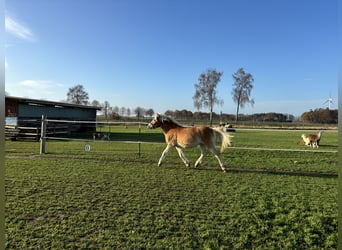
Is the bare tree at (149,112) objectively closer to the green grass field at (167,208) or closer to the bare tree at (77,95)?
the bare tree at (77,95)

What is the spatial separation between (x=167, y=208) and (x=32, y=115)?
45.8ft

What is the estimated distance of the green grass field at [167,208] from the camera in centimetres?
233

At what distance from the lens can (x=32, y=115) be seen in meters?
14.7

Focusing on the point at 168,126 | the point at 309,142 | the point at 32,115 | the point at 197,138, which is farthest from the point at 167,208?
the point at 32,115

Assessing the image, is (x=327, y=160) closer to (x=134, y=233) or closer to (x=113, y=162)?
(x=113, y=162)

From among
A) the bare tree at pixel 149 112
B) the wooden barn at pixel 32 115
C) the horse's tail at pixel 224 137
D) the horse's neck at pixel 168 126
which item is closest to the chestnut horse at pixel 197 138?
the horse's tail at pixel 224 137

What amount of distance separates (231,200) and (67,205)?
2073 mm

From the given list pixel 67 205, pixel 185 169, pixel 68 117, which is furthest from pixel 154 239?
pixel 68 117

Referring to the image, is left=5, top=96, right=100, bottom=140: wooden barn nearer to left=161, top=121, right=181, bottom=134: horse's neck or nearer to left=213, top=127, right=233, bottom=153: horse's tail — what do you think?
left=161, top=121, right=181, bottom=134: horse's neck

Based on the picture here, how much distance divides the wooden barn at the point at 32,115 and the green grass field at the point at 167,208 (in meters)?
6.74

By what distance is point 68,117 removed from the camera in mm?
18062

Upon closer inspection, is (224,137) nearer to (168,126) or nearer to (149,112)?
(168,126)

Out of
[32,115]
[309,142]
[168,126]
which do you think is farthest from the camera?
[32,115]

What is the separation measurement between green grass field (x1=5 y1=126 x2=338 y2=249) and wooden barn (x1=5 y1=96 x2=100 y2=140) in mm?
6745
